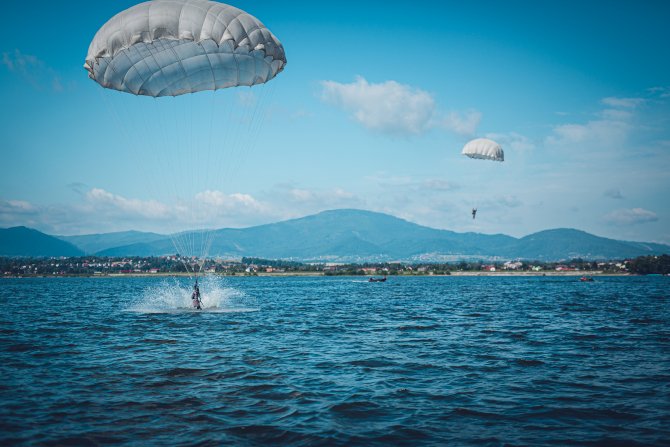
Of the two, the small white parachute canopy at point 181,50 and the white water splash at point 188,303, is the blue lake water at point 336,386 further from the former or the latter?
the white water splash at point 188,303

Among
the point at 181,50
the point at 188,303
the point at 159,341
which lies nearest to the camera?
the point at 159,341

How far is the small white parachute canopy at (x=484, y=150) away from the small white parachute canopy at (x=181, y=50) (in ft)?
140

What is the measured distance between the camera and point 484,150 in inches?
2625

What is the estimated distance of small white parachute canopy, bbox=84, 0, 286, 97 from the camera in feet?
82.7

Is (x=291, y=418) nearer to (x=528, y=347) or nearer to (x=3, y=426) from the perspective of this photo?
(x=3, y=426)

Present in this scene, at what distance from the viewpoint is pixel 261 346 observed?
1003 inches

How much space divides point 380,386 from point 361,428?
4.31 m

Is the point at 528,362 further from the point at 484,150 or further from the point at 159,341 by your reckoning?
the point at 484,150

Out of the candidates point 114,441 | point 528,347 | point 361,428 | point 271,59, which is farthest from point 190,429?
point 271,59

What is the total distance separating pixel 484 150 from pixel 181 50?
157 ft

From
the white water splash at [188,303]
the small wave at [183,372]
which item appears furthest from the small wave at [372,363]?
the white water splash at [188,303]

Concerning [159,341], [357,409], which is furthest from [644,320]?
[159,341]

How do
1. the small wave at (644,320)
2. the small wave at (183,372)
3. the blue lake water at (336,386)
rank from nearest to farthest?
the blue lake water at (336,386) < the small wave at (183,372) < the small wave at (644,320)

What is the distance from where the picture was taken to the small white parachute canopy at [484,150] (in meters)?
66.6
